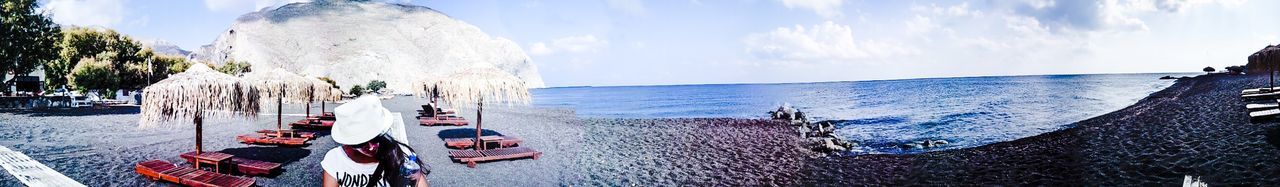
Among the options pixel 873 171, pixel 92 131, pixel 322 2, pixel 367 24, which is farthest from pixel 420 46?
pixel 873 171

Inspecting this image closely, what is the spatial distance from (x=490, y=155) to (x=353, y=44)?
6090 inches

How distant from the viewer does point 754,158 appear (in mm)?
13836

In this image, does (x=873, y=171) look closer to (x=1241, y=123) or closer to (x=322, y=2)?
(x=1241, y=123)

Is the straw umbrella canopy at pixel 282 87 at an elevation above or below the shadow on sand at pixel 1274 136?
above

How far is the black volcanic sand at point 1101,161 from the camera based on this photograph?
9789 millimetres

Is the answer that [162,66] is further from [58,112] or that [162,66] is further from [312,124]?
[312,124]

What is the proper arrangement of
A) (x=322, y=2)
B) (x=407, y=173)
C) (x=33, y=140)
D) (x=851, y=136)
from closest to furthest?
(x=407, y=173)
(x=33, y=140)
(x=851, y=136)
(x=322, y=2)

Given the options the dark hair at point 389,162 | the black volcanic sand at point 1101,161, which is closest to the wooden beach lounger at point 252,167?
the dark hair at point 389,162

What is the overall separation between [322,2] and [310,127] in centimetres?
20251

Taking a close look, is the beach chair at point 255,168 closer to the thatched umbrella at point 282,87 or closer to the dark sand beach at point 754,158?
the dark sand beach at point 754,158

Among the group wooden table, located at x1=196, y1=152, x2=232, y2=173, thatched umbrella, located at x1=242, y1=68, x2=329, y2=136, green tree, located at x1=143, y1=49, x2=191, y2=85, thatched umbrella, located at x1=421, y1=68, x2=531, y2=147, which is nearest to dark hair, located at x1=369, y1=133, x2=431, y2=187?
wooden table, located at x1=196, y1=152, x2=232, y2=173

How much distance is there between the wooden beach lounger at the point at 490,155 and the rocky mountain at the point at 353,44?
337 ft

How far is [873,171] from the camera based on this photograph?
11812 millimetres

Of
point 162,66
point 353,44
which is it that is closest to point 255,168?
point 162,66
